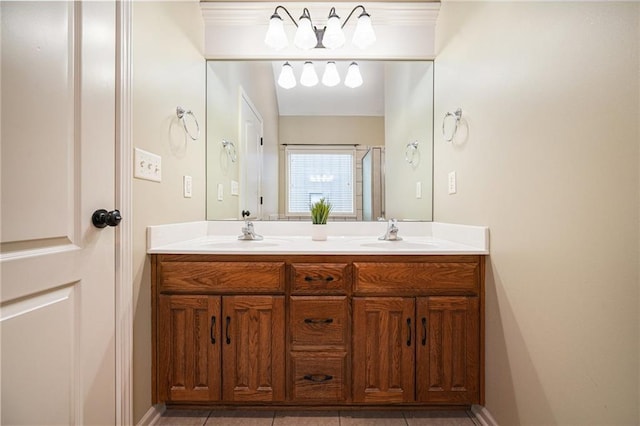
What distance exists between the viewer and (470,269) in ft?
4.31

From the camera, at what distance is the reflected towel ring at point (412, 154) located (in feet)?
6.18

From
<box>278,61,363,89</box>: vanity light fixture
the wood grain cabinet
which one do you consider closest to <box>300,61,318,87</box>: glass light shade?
<box>278,61,363,89</box>: vanity light fixture

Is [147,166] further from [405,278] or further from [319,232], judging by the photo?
[405,278]

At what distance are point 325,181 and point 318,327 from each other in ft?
3.11

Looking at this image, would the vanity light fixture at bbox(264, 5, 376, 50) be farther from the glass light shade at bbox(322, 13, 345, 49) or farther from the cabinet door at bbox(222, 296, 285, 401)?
the cabinet door at bbox(222, 296, 285, 401)

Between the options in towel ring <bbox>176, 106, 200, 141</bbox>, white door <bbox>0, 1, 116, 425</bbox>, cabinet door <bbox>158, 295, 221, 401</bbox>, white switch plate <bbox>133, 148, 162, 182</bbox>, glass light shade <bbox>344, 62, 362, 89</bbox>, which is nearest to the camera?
white door <bbox>0, 1, 116, 425</bbox>

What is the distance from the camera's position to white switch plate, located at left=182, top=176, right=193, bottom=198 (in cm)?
156

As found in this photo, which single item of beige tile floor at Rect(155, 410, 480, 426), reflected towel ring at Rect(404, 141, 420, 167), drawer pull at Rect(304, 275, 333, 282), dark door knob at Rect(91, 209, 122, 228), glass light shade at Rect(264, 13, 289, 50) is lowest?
beige tile floor at Rect(155, 410, 480, 426)

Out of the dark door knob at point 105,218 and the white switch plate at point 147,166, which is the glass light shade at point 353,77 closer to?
the white switch plate at point 147,166

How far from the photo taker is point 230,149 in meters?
1.91

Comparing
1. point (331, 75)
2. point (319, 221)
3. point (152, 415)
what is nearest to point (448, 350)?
point (319, 221)

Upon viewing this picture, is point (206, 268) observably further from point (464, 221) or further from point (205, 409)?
point (464, 221)

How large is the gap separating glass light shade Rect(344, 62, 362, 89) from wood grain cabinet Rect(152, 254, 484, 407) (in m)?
1.19

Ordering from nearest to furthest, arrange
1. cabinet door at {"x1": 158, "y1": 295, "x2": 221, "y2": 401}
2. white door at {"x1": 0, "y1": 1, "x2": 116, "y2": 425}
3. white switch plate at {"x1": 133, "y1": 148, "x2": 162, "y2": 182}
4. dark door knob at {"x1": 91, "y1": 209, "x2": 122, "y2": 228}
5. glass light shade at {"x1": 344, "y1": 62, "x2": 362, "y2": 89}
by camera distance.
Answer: white door at {"x1": 0, "y1": 1, "x2": 116, "y2": 425}, dark door knob at {"x1": 91, "y1": 209, "x2": 122, "y2": 228}, white switch plate at {"x1": 133, "y1": 148, "x2": 162, "y2": 182}, cabinet door at {"x1": 158, "y1": 295, "x2": 221, "y2": 401}, glass light shade at {"x1": 344, "y1": 62, "x2": 362, "y2": 89}
